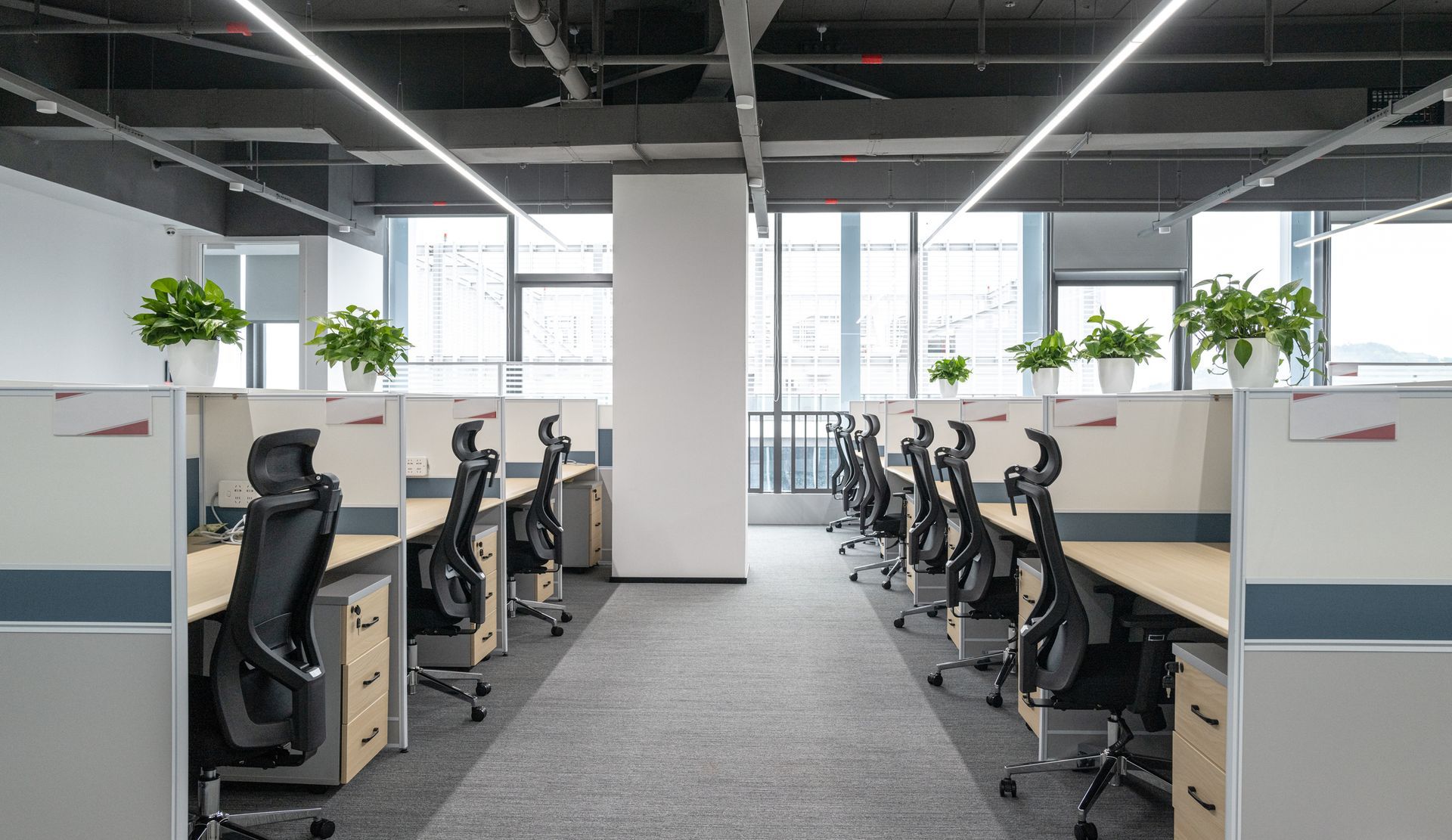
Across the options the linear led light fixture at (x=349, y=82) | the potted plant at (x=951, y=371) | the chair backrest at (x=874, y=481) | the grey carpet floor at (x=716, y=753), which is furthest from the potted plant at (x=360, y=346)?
the potted plant at (x=951, y=371)

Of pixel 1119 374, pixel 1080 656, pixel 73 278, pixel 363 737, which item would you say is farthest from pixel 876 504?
pixel 73 278

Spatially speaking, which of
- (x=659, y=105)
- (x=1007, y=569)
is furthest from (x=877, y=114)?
(x=1007, y=569)

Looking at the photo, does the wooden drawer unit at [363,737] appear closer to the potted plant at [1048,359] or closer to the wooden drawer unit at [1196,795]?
the wooden drawer unit at [1196,795]

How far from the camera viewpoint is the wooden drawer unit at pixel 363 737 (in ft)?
7.35

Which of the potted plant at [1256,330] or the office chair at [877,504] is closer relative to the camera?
the potted plant at [1256,330]

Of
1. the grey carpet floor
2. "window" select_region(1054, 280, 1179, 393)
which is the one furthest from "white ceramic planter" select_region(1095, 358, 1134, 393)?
"window" select_region(1054, 280, 1179, 393)

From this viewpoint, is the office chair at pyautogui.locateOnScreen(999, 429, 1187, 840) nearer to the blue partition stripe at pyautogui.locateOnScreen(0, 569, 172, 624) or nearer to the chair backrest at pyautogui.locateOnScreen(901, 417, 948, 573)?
the chair backrest at pyautogui.locateOnScreen(901, 417, 948, 573)

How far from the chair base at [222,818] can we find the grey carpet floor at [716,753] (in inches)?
3.4

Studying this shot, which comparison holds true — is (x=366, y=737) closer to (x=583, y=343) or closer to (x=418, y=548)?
(x=418, y=548)

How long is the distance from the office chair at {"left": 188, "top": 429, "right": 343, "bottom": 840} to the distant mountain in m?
8.77

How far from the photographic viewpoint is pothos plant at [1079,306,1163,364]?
10.8 feet

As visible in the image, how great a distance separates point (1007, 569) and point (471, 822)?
2.36 metres

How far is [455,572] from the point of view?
9.25ft

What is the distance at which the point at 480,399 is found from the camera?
3.67 meters
